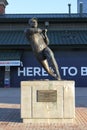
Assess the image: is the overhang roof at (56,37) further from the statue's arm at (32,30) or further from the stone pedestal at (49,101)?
the stone pedestal at (49,101)

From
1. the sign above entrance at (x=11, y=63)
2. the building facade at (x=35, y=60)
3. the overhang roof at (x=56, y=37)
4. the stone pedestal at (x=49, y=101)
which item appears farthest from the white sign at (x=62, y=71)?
the stone pedestal at (x=49, y=101)

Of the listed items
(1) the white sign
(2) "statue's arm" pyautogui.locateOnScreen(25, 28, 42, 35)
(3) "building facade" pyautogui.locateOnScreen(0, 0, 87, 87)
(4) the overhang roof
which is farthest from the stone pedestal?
(1) the white sign

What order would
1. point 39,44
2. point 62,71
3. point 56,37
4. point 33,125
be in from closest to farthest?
point 33,125
point 39,44
point 62,71
point 56,37

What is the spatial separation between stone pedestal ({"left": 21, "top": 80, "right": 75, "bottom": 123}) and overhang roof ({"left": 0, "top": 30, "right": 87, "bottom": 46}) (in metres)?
26.2

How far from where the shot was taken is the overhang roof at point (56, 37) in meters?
39.7

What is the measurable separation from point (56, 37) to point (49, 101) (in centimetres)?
2875

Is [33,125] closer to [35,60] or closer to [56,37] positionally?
[35,60]

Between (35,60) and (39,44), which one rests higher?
(39,44)

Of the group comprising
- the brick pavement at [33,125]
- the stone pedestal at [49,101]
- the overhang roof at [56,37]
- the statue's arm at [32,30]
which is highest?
the statue's arm at [32,30]

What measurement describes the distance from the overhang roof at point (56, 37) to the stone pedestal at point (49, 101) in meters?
26.2

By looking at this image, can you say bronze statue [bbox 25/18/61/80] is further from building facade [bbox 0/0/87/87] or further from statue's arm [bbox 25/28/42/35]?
building facade [bbox 0/0/87/87]

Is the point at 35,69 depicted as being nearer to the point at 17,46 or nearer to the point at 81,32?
the point at 17,46

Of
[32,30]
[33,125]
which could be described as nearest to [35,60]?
[32,30]

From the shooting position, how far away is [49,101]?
1285 centimetres
